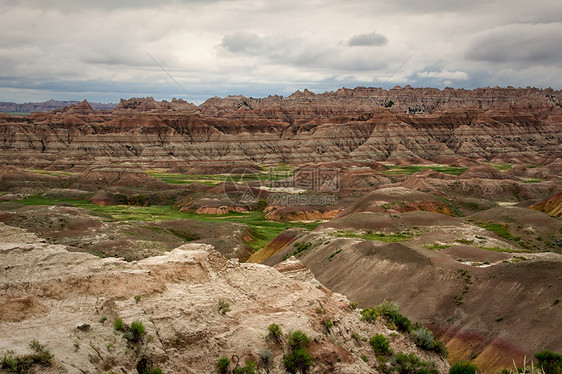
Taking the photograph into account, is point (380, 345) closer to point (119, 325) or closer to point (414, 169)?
point (119, 325)

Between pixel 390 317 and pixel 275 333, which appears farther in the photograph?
pixel 390 317

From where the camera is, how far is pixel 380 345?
1639cm

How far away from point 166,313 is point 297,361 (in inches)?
174

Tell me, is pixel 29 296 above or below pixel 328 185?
above

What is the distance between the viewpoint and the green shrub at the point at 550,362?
15417mm

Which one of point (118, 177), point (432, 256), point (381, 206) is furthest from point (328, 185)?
point (432, 256)

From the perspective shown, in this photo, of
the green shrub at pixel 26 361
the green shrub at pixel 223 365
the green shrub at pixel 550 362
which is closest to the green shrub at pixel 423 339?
the green shrub at pixel 550 362

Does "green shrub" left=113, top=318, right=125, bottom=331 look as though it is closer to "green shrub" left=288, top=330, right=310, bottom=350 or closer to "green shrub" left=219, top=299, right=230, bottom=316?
"green shrub" left=219, top=299, right=230, bottom=316

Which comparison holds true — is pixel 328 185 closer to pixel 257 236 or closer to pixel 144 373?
pixel 257 236

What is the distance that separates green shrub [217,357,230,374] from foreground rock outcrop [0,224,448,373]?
0.23 meters

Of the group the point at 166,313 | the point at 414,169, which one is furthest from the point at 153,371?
the point at 414,169

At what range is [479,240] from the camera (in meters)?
41.6

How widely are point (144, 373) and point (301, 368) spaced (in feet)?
15.4

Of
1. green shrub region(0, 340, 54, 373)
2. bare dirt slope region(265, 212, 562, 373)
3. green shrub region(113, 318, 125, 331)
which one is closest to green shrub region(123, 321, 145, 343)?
green shrub region(113, 318, 125, 331)
